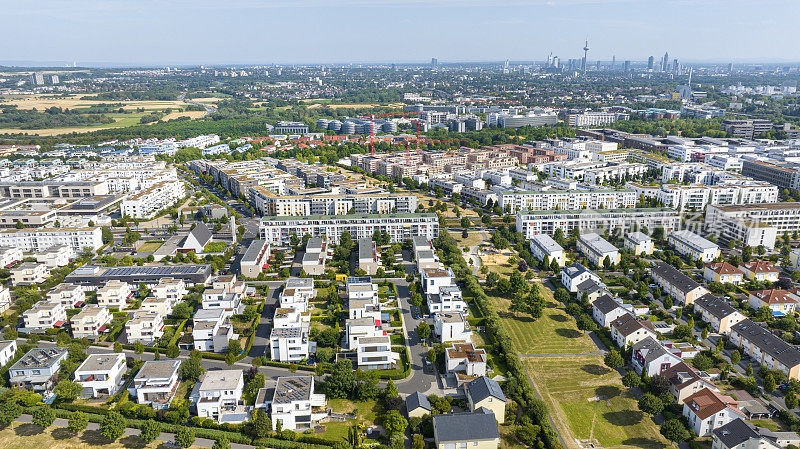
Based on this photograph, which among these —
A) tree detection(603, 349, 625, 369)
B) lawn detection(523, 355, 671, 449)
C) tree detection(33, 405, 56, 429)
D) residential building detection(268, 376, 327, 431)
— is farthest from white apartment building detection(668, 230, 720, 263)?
tree detection(33, 405, 56, 429)

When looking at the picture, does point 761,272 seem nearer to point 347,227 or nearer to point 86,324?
point 347,227

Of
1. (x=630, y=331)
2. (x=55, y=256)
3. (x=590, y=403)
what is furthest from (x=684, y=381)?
(x=55, y=256)

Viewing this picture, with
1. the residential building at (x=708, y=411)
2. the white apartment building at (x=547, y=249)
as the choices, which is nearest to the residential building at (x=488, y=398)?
the residential building at (x=708, y=411)

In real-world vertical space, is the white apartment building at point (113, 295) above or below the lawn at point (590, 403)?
above

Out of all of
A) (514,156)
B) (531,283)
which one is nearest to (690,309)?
(531,283)

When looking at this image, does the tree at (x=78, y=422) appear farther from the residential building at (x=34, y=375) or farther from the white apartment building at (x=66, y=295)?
the white apartment building at (x=66, y=295)

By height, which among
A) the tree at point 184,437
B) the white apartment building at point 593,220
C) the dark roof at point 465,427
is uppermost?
the white apartment building at point 593,220

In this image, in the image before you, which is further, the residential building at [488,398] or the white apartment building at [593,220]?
the white apartment building at [593,220]
